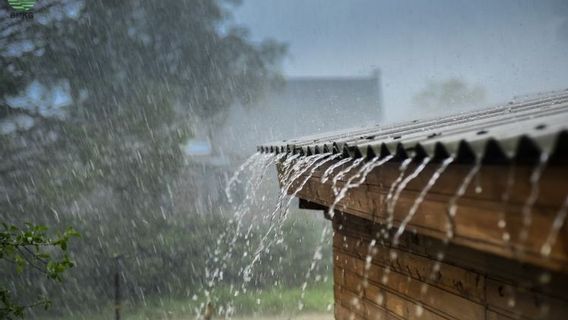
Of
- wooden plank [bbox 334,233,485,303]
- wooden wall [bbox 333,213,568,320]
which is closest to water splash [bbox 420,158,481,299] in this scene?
wooden wall [bbox 333,213,568,320]

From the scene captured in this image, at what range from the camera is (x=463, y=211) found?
161 cm

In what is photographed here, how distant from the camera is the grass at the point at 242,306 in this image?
1684 centimetres

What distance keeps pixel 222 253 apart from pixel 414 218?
59.3 feet

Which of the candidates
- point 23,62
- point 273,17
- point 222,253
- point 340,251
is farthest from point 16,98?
point 273,17

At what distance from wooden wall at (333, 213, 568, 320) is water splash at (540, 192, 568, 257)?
18.4 inches

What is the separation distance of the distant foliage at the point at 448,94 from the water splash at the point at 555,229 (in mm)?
33464

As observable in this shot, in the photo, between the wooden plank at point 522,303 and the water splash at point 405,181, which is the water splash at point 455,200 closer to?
the water splash at point 405,181

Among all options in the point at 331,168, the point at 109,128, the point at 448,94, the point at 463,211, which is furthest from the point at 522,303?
the point at 448,94

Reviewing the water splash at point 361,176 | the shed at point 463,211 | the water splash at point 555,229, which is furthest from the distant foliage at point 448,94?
the water splash at point 555,229

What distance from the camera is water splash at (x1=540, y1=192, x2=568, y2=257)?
1.24 m

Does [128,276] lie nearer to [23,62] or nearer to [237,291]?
[237,291]

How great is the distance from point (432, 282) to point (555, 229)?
4.64 feet

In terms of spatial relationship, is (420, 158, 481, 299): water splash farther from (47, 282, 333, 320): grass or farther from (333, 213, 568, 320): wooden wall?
(47, 282, 333, 320): grass

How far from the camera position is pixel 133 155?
17531 mm
